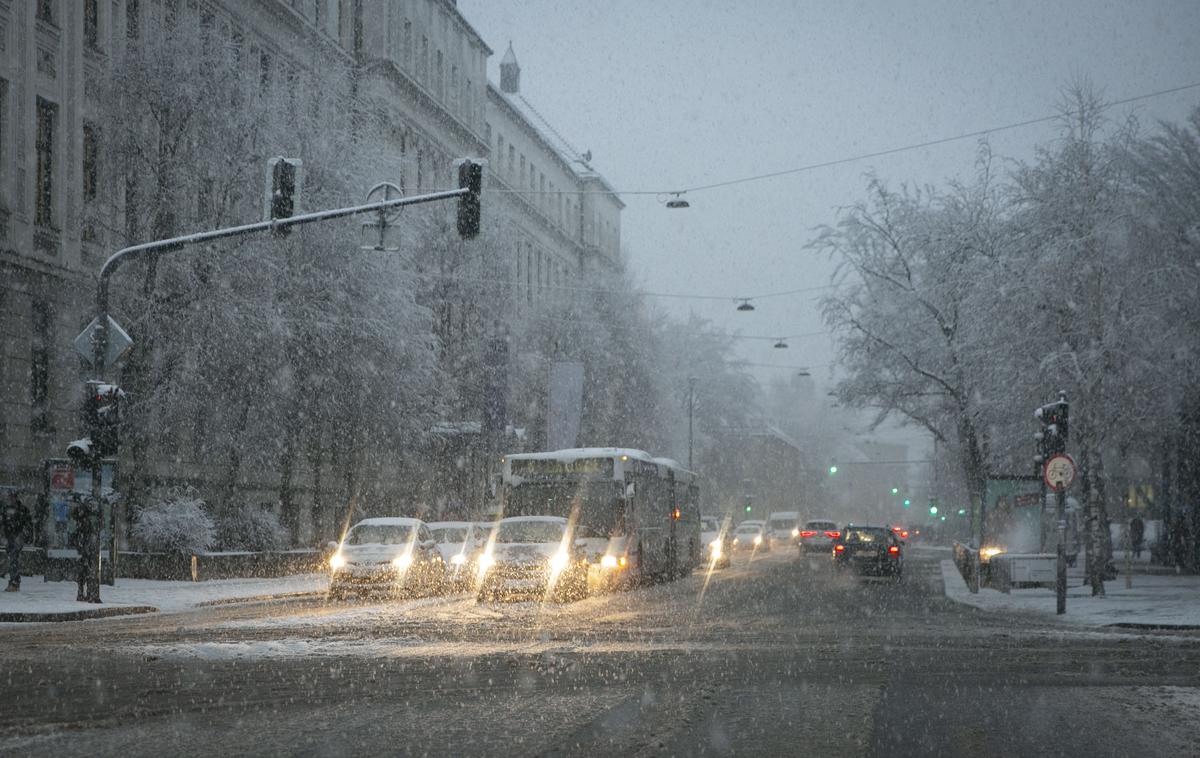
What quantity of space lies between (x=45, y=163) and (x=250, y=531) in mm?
10150

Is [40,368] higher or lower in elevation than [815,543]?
higher

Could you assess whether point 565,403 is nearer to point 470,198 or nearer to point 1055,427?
point 1055,427

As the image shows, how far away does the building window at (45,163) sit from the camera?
34.2 metres

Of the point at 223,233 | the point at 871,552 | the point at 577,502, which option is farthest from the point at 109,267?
the point at 871,552

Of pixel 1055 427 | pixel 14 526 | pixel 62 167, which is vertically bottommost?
pixel 14 526

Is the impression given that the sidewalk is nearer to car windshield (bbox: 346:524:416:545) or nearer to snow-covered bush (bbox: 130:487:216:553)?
snow-covered bush (bbox: 130:487:216:553)

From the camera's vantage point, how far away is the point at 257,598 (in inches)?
1051

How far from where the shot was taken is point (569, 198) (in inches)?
3558

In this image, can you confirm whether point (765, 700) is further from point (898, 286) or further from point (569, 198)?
point (569, 198)

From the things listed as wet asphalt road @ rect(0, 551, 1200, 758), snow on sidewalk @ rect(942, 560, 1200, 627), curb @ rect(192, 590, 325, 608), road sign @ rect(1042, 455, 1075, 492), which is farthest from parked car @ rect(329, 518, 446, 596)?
road sign @ rect(1042, 455, 1075, 492)

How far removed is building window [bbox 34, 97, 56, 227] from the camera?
34156mm

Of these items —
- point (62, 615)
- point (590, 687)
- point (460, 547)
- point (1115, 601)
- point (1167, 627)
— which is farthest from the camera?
point (460, 547)

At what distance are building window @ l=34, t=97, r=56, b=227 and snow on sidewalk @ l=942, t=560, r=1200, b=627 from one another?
2273cm

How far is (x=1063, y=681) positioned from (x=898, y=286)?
103 ft
